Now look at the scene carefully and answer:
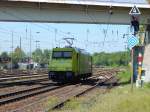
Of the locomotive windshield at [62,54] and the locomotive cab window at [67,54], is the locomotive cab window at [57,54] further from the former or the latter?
the locomotive cab window at [67,54]

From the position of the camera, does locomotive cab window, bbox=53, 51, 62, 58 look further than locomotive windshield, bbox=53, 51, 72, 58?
Yes

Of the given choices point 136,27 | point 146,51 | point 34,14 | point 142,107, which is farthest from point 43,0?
point 142,107

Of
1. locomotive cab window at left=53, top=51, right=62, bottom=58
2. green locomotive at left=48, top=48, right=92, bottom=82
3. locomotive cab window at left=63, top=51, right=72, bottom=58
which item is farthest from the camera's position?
locomotive cab window at left=53, top=51, right=62, bottom=58

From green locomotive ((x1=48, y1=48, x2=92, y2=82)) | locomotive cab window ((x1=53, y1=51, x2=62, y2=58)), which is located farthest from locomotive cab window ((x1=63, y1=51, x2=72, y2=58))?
locomotive cab window ((x1=53, y1=51, x2=62, y2=58))

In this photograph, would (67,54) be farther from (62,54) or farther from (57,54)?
(57,54)

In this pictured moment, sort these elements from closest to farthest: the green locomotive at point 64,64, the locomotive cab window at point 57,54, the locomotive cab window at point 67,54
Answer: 1. the green locomotive at point 64,64
2. the locomotive cab window at point 67,54
3. the locomotive cab window at point 57,54

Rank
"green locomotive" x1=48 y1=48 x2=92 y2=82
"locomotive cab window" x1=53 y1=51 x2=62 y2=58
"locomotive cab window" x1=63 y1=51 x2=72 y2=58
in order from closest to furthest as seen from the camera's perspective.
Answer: "green locomotive" x1=48 y1=48 x2=92 y2=82 < "locomotive cab window" x1=63 y1=51 x2=72 y2=58 < "locomotive cab window" x1=53 y1=51 x2=62 y2=58

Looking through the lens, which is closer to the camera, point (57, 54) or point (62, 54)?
point (62, 54)

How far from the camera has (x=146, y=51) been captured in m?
44.4

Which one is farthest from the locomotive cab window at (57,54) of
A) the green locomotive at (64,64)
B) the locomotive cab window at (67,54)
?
the locomotive cab window at (67,54)

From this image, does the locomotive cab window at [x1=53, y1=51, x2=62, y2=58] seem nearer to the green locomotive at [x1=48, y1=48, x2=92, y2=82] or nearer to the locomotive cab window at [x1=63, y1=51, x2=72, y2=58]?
the green locomotive at [x1=48, y1=48, x2=92, y2=82]

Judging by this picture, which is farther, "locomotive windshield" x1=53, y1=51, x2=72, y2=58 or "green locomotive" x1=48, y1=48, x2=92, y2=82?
"locomotive windshield" x1=53, y1=51, x2=72, y2=58

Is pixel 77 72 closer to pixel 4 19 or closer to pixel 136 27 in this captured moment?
pixel 4 19

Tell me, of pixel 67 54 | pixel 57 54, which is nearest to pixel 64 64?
pixel 67 54
